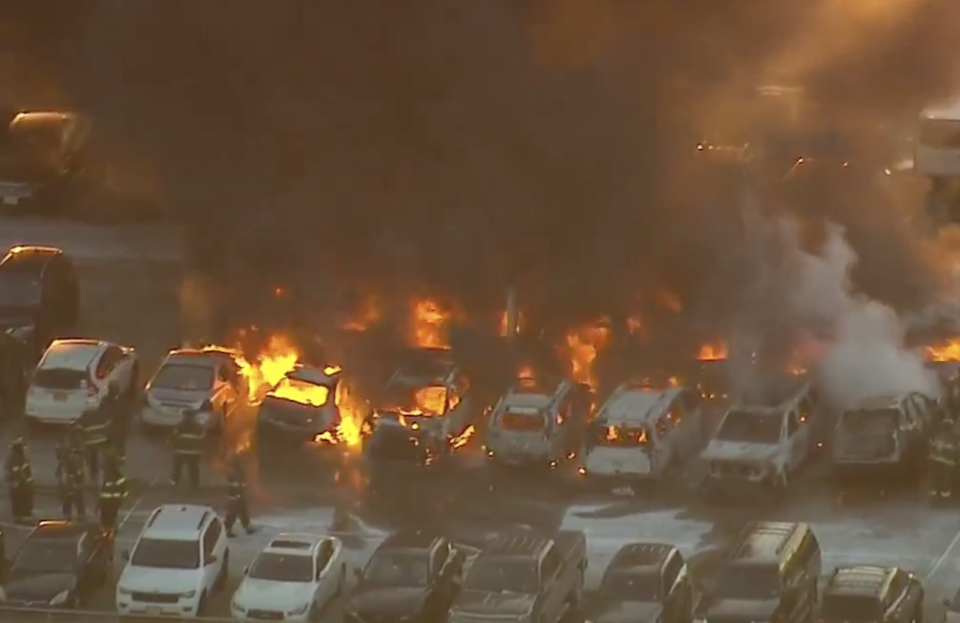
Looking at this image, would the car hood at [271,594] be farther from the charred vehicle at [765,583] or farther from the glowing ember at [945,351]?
the glowing ember at [945,351]

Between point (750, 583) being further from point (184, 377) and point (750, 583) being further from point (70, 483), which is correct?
point (184, 377)

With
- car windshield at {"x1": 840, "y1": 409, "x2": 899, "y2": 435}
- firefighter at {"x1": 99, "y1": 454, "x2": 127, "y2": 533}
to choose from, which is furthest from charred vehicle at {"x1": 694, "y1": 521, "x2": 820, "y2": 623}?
firefighter at {"x1": 99, "y1": 454, "x2": 127, "y2": 533}

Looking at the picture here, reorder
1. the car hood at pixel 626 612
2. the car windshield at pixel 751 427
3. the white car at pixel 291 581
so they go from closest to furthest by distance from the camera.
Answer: the car hood at pixel 626 612 → the white car at pixel 291 581 → the car windshield at pixel 751 427

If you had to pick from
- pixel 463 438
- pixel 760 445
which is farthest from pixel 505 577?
pixel 463 438

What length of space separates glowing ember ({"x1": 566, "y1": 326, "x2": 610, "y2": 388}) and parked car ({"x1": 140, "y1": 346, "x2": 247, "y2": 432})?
4.09 meters

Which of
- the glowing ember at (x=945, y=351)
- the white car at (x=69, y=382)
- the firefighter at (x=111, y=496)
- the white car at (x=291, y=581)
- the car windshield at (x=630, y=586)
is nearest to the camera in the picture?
the car windshield at (x=630, y=586)

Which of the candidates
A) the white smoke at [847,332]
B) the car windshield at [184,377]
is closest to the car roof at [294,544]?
the car windshield at [184,377]

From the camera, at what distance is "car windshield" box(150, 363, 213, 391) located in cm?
2400

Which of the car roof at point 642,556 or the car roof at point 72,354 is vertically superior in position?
the car roof at point 72,354

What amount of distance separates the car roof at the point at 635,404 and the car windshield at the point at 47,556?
19.2 feet

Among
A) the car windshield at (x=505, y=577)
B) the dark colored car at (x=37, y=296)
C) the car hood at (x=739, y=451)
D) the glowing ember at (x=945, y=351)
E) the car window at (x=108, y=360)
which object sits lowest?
the car windshield at (x=505, y=577)

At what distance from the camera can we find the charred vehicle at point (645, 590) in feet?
61.1

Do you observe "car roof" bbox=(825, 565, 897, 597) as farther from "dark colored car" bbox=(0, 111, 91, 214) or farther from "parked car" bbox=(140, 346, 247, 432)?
"dark colored car" bbox=(0, 111, 91, 214)

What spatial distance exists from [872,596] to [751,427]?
4.36 metres
